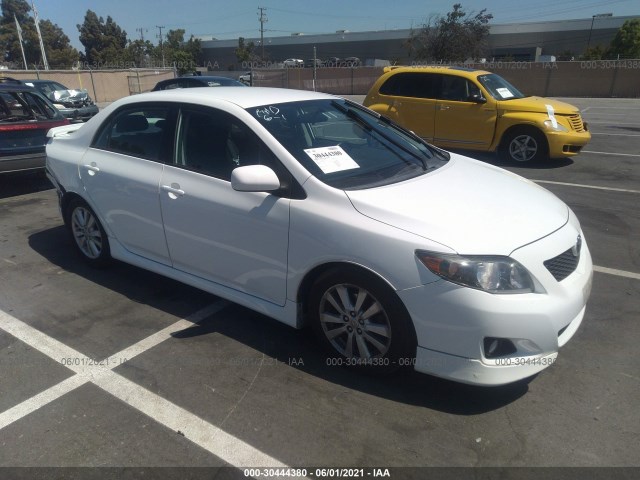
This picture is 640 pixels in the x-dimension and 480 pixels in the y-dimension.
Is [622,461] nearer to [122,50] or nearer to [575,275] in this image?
[575,275]

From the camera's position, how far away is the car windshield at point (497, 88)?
30.3 ft

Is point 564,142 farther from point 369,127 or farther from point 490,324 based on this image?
point 490,324

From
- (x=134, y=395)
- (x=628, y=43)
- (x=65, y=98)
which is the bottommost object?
(x=134, y=395)

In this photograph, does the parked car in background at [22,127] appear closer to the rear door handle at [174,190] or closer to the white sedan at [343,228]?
the white sedan at [343,228]

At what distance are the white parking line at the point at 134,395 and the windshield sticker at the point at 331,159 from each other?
5.04 feet

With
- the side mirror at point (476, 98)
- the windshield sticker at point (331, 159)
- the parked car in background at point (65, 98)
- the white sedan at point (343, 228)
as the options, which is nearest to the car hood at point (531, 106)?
the side mirror at point (476, 98)

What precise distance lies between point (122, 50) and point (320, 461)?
280 ft

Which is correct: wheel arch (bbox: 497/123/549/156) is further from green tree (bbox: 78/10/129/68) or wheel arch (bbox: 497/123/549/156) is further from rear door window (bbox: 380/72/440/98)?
green tree (bbox: 78/10/129/68)

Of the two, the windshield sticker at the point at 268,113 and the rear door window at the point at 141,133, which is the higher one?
the windshield sticker at the point at 268,113

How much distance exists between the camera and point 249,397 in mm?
2863

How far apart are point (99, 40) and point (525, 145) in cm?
8331

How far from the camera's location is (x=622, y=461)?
7.76ft

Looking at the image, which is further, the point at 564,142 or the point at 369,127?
the point at 564,142

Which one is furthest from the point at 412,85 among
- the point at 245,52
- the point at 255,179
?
the point at 245,52
